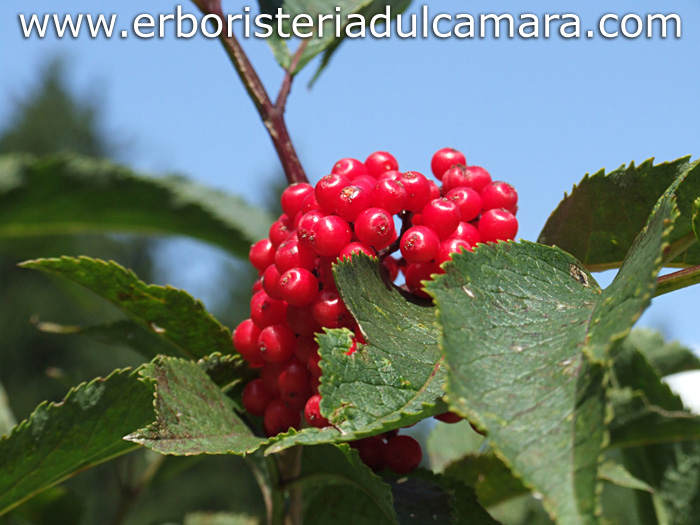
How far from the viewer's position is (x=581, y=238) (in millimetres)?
798

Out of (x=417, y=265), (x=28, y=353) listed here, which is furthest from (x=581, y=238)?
(x=28, y=353)

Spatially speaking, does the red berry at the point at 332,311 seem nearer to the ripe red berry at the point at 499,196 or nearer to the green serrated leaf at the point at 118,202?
the ripe red berry at the point at 499,196

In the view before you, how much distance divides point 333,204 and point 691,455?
83 centimetres

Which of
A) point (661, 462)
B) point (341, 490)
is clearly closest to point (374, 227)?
point (341, 490)

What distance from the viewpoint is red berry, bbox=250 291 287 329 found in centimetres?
77

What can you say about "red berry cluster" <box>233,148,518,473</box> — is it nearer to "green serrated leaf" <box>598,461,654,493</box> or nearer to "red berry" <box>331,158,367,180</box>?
"red berry" <box>331,158,367,180</box>

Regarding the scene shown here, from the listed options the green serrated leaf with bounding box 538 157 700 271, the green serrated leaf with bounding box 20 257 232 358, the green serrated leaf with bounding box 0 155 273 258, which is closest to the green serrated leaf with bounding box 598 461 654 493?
the green serrated leaf with bounding box 538 157 700 271

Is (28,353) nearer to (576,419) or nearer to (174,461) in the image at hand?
(174,461)

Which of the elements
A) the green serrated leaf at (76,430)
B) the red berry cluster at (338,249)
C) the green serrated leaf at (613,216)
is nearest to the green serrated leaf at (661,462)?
the green serrated leaf at (613,216)

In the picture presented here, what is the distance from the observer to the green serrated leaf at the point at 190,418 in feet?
1.99

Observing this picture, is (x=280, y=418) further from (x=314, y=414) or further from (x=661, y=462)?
(x=661, y=462)

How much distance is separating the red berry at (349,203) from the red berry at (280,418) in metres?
0.22

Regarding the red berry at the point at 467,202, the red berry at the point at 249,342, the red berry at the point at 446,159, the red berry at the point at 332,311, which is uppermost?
the red berry at the point at 446,159

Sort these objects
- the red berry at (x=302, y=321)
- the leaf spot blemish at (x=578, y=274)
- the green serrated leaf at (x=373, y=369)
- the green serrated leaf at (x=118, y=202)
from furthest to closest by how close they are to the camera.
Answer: the green serrated leaf at (x=118, y=202) → the red berry at (x=302, y=321) → the leaf spot blemish at (x=578, y=274) → the green serrated leaf at (x=373, y=369)
